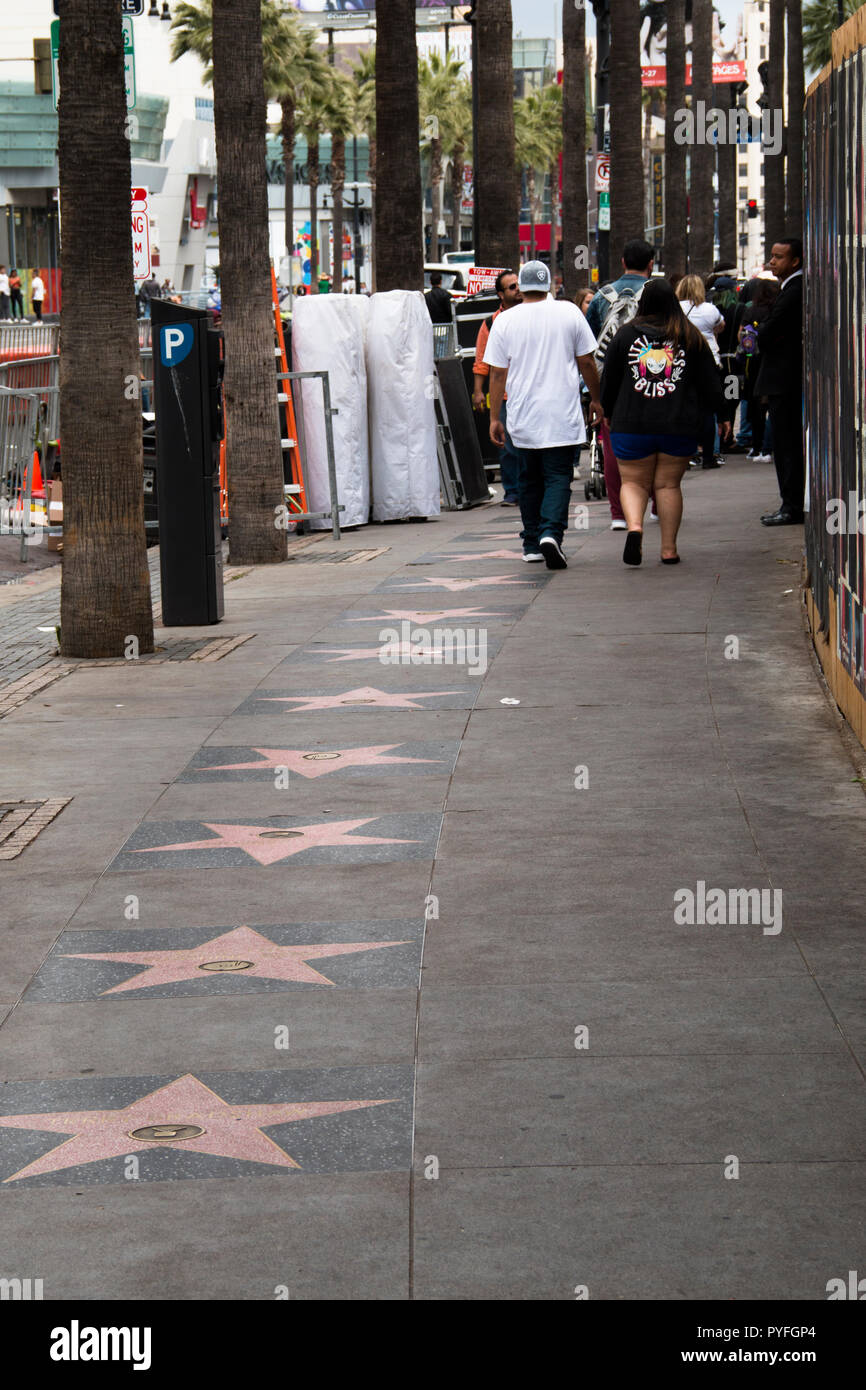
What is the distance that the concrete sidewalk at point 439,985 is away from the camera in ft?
13.3

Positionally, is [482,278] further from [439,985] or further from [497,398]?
[439,985]

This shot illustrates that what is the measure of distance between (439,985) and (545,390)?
8.87m

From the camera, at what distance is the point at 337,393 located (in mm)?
17438

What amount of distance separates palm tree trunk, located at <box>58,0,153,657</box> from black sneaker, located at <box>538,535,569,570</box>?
349 cm

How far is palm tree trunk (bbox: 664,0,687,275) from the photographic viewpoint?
4353cm

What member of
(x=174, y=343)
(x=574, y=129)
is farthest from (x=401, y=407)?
(x=574, y=129)

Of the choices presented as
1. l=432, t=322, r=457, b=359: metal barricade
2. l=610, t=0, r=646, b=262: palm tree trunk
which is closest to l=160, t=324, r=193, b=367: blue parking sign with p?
l=432, t=322, r=457, b=359: metal barricade

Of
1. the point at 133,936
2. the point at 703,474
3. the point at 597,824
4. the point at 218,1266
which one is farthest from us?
the point at 703,474

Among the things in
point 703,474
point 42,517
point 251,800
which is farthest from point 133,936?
point 703,474

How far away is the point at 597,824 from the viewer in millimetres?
7184

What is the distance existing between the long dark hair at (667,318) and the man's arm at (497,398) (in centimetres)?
116

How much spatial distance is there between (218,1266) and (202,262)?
103m

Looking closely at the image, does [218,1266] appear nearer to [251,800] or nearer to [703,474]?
[251,800]

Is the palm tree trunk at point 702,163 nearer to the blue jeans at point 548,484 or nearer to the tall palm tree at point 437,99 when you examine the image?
the blue jeans at point 548,484
